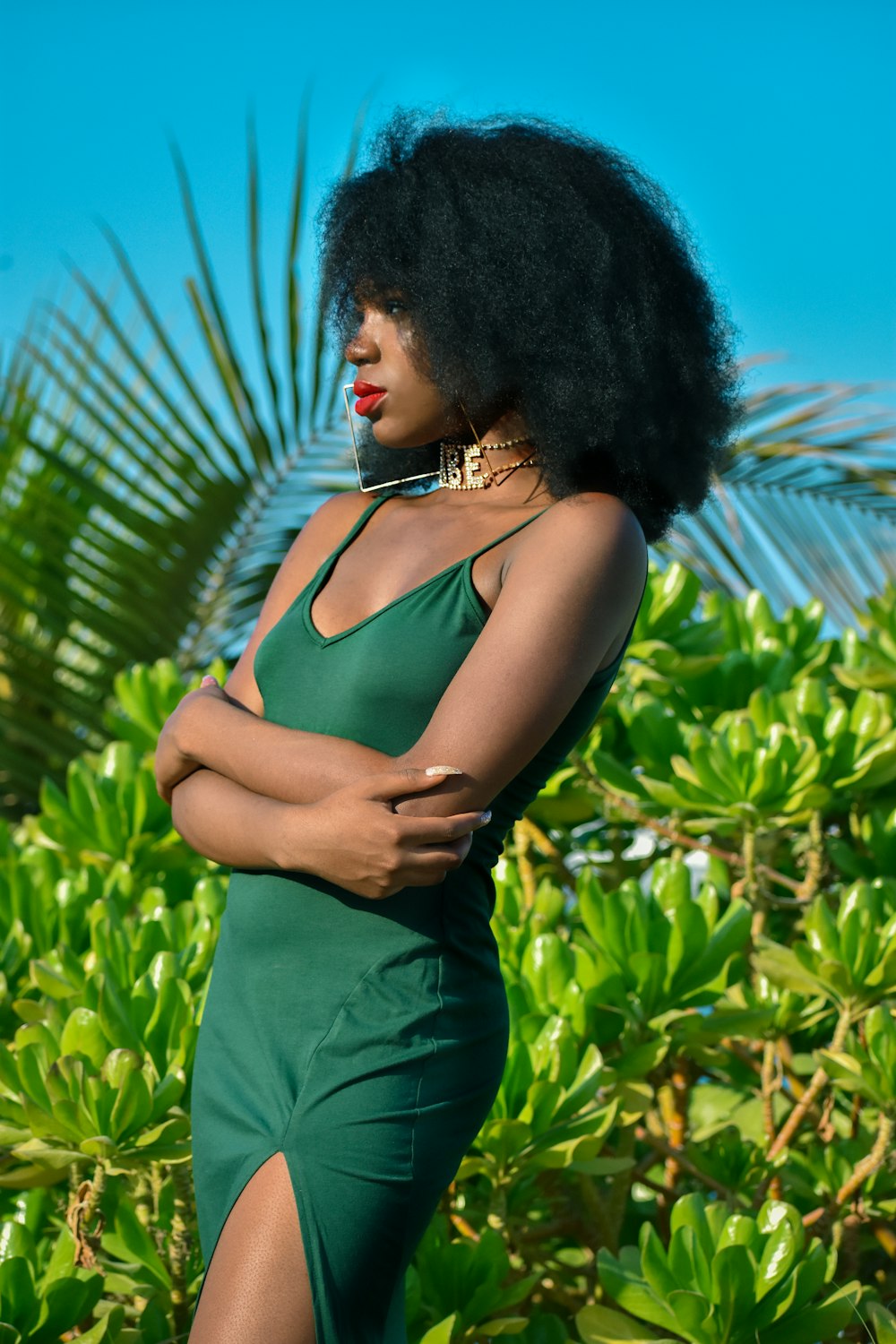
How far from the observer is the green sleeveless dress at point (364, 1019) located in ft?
4.03

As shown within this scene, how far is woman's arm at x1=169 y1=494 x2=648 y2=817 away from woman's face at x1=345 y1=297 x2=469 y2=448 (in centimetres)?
22

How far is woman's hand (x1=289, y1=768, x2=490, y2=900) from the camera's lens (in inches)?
47.8

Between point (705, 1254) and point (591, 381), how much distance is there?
3.57ft

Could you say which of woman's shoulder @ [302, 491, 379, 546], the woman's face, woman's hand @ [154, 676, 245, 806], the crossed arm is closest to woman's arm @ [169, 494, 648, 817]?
the crossed arm

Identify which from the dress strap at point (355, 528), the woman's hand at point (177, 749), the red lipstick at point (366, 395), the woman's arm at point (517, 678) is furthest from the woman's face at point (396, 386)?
the woman's hand at point (177, 749)

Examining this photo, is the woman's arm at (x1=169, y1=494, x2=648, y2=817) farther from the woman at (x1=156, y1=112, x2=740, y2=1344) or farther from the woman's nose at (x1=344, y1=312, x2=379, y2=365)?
the woman's nose at (x1=344, y1=312, x2=379, y2=365)

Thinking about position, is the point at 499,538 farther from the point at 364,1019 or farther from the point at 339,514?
the point at 364,1019

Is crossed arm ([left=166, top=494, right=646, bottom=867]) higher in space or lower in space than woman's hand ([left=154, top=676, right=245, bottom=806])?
higher

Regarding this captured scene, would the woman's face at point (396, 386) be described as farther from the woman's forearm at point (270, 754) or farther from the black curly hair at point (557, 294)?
the woman's forearm at point (270, 754)

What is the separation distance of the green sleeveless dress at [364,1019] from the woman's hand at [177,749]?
0.36 feet

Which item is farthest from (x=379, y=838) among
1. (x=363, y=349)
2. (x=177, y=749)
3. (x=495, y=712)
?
(x=363, y=349)

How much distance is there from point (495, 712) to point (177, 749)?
1.36 feet

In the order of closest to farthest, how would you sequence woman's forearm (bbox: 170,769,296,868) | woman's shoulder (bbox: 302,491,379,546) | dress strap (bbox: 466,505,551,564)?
woman's forearm (bbox: 170,769,296,868) → dress strap (bbox: 466,505,551,564) → woman's shoulder (bbox: 302,491,379,546)

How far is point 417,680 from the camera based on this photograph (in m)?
1.35
